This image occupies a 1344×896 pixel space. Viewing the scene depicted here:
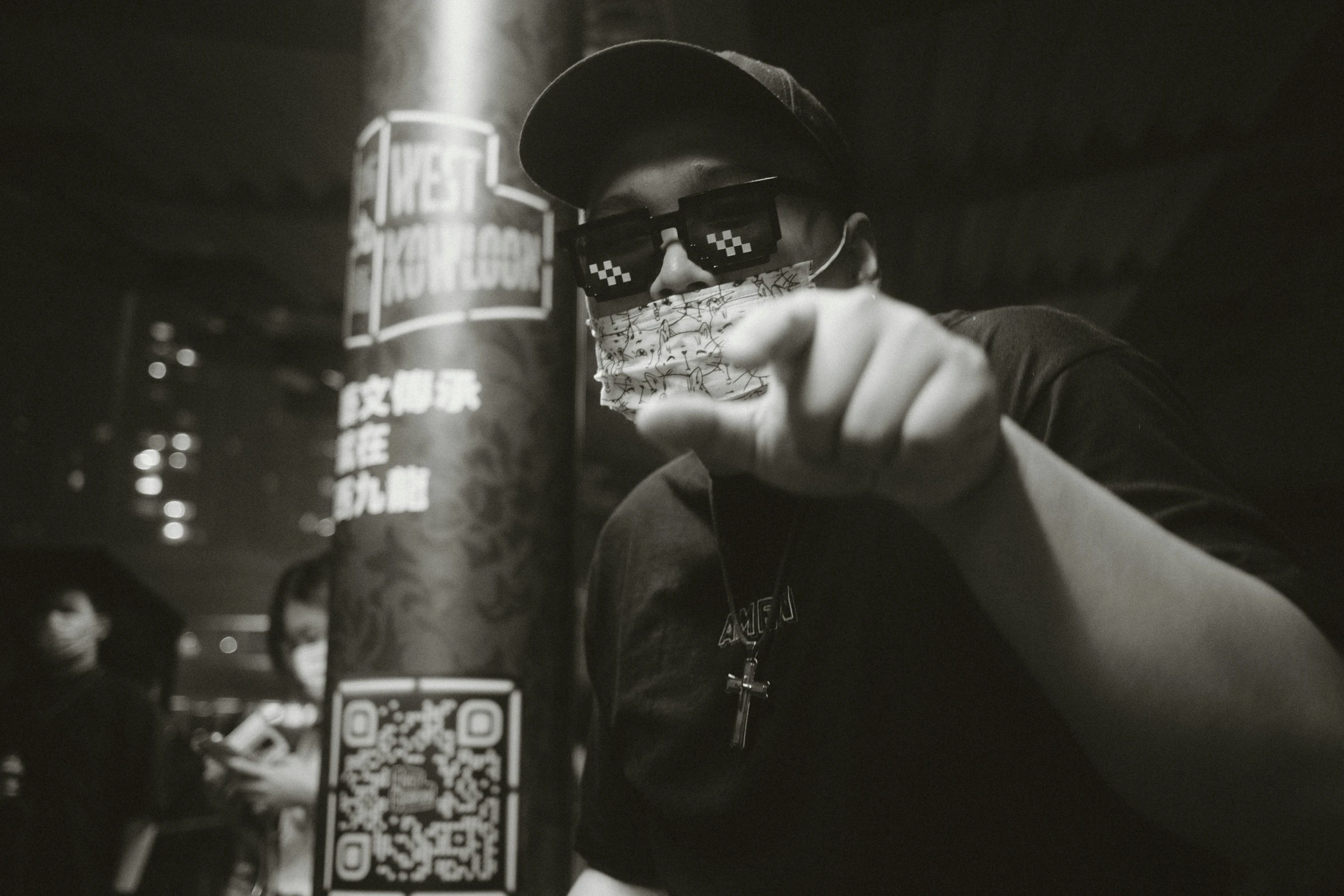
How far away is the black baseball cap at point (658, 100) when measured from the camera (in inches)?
57.6

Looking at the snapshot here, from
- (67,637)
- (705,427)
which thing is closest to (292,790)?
(67,637)

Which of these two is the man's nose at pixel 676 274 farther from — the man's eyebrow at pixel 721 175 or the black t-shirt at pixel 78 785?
the black t-shirt at pixel 78 785

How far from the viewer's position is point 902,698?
1182mm

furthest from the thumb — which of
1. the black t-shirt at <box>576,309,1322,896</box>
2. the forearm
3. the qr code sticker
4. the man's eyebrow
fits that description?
the qr code sticker

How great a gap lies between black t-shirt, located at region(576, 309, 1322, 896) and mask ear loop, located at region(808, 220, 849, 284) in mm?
232

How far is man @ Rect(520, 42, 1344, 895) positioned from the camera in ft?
2.60

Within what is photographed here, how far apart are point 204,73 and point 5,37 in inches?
42.6

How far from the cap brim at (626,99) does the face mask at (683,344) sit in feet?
0.86

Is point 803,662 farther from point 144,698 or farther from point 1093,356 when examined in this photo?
point 144,698

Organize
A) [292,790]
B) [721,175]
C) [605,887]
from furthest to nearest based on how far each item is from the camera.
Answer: [292,790], [605,887], [721,175]

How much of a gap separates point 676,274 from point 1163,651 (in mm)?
839

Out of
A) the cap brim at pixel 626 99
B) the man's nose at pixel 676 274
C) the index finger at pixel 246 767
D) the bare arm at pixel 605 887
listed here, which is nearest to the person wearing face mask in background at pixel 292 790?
the index finger at pixel 246 767

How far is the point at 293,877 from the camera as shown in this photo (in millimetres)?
3527

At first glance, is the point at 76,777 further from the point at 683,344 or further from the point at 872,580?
the point at 872,580
